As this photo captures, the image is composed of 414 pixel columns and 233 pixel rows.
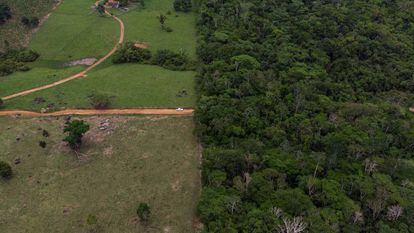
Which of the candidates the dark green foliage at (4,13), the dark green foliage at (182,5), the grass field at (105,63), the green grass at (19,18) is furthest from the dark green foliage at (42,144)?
the dark green foliage at (182,5)

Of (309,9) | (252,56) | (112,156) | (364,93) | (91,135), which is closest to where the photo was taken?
(112,156)

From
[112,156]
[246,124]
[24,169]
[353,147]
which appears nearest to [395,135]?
[353,147]

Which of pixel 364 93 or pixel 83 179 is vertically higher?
pixel 364 93

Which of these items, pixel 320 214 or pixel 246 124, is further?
pixel 246 124

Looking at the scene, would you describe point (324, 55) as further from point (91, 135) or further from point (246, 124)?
point (91, 135)

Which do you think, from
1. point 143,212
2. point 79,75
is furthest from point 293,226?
point 79,75

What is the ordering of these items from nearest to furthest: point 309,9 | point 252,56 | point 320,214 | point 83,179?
point 320,214
point 83,179
point 252,56
point 309,9

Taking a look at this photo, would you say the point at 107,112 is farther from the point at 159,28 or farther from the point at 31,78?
the point at 159,28

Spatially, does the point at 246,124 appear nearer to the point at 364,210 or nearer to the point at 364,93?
the point at 364,210
